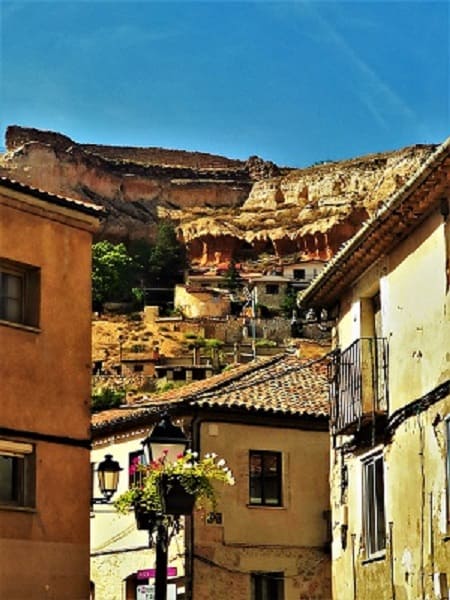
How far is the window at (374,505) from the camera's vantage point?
20.0 metres

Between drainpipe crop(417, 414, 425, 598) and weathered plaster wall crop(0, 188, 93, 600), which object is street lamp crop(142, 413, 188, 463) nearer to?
weathered plaster wall crop(0, 188, 93, 600)

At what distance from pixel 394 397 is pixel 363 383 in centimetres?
77

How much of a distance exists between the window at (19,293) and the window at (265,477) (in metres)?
10.3

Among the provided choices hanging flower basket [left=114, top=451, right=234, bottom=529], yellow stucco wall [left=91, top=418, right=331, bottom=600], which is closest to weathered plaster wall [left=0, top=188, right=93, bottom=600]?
hanging flower basket [left=114, top=451, right=234, bottom=529]

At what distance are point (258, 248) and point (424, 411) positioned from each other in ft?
456

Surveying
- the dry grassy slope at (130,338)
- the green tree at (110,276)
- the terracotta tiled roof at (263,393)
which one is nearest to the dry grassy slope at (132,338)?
the dry grassy slope at (130,338)

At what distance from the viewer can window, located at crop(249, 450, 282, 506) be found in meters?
27.8

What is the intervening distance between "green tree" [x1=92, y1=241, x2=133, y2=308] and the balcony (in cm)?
10778

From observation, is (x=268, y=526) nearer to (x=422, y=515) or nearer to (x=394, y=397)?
(x=394, y=397)

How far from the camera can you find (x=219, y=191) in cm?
17925

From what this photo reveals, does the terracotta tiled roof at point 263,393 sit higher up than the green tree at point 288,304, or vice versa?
the green tree at point 288,304

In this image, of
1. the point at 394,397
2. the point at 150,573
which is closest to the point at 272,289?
the point at 150,573

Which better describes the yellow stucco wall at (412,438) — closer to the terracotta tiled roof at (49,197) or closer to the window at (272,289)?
the terracotta tiled roof at (49,197)

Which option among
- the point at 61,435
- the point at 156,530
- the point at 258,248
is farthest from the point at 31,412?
the point at 258,248
